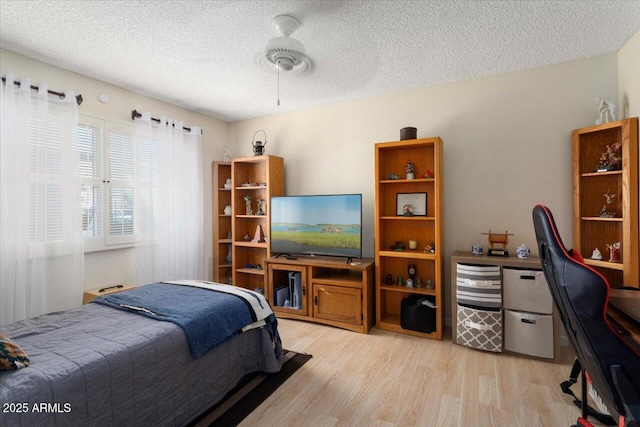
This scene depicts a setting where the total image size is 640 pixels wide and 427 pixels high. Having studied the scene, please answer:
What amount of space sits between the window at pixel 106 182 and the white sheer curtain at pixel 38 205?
0.54 feet

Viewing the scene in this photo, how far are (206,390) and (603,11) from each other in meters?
3.48

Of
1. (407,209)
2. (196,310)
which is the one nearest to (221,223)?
(196,310)

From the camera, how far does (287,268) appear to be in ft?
11.1

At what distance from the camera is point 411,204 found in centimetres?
314

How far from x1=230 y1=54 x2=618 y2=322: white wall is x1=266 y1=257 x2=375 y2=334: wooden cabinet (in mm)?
507

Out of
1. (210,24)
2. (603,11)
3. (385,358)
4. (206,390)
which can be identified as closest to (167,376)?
(206,390)

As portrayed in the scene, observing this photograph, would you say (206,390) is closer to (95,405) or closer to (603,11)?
(95,405)

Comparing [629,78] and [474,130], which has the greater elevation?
[629,78]

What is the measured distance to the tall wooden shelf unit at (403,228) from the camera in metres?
2.82

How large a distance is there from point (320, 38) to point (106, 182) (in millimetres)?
2508

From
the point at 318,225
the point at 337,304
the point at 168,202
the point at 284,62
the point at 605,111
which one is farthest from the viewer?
the point at 168,202

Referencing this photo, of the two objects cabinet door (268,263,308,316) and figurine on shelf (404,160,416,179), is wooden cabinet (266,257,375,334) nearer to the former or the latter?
cabinet door (268,263,308,316)

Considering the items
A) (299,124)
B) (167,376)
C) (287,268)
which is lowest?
(167,376)

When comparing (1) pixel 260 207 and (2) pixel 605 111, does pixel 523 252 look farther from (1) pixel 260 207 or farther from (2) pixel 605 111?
(1) pixel 260 207
